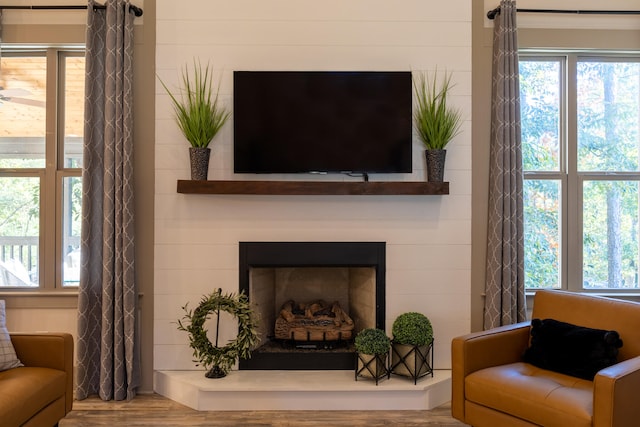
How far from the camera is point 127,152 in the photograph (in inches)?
126

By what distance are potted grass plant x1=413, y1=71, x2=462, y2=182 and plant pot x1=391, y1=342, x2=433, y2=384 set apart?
112 centimetres

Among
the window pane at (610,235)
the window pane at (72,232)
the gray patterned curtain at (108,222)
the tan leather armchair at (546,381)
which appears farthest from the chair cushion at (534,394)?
the window pane at (72,232)

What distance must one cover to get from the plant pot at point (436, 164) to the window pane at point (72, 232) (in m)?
2.50

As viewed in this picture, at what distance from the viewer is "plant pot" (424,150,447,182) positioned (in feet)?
10.7

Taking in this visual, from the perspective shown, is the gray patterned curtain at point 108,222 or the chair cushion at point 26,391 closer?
the chair cushion at point 26,391

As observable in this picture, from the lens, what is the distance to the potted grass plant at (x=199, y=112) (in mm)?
3217

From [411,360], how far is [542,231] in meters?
1.41

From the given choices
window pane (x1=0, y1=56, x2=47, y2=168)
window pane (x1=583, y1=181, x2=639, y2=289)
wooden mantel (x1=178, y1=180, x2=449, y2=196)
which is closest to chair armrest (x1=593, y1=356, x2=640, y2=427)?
wooden mantel (x1=178, y1=180, x2=449, y2=196)

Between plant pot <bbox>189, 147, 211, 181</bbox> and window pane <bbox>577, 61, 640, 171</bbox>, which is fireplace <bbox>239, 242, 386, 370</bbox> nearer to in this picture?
plant pot <bbox>189, 147, 211, 181</bbox>

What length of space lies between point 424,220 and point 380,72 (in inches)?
42.0

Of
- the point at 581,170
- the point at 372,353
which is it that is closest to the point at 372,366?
the point at 372,353

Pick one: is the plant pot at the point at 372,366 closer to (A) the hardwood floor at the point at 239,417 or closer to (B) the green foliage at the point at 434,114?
(A) the hardwood floor at the point at 239,417

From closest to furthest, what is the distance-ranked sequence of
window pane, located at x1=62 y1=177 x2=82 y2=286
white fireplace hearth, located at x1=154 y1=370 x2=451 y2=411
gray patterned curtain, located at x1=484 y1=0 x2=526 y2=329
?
white fireplace hearth, located at x1=154 y1=370 x2=451 y2=411
gray patterned curtain, located at x1=484 y1=0 x2=526 y2=329
window pane, located at x1=62 y1=177 x2=82 y2=286

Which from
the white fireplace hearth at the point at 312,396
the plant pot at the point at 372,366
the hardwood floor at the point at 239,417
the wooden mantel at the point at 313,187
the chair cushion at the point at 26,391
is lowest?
the hardwood floor at the point at 239,417
